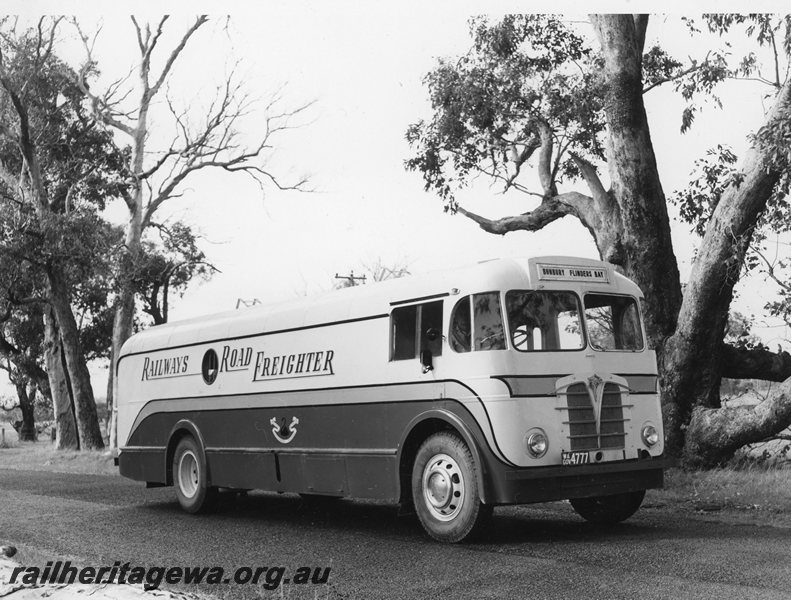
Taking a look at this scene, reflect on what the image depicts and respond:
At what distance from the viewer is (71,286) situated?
29719 millimetres

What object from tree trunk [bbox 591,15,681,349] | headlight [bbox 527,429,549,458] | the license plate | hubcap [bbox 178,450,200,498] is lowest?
hubcap [bbox 178,450,200,498]

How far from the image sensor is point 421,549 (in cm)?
908

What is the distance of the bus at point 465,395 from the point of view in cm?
909

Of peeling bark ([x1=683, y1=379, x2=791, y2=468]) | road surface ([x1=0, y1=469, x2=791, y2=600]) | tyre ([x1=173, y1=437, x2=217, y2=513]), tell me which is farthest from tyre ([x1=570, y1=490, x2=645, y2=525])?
tyre ([x1=173, y1=437, x2=217, y2=513])

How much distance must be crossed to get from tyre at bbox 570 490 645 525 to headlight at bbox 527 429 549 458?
1.39 metres

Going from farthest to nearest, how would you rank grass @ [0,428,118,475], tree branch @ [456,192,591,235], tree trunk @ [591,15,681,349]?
grass @ [0,428,118,475], tree branch @ [456,192,591,235], tree trunk @ [591,15,681,349]

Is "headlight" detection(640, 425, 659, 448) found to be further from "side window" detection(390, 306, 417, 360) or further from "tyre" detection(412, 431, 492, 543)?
"side window" detection(390, 306, 417, 360)

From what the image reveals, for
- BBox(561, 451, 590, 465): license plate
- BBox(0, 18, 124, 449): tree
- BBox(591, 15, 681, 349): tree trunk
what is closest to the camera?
BBox(561, 451, 590, 465): license plate

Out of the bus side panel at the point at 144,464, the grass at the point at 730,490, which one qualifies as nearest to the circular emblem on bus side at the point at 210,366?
the bus side panel at the point at 144,464

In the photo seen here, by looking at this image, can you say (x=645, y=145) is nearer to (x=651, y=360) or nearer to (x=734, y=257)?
(x=734, y=257)

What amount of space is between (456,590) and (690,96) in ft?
44.7

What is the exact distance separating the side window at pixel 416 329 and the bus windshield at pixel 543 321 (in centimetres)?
76

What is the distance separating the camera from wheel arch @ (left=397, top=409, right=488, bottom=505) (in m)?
9.07

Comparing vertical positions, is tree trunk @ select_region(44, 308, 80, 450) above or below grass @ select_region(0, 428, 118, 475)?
above
